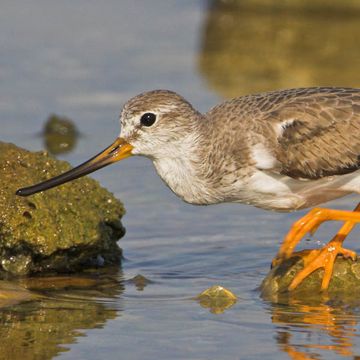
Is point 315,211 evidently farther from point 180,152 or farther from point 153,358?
point 153,358

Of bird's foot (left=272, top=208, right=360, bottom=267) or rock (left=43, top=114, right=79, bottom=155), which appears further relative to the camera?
rock (left=43, top=114, right=79, bottom=155)

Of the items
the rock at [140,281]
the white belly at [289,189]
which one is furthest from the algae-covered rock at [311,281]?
the rock at [140,281]

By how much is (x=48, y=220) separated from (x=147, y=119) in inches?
57.2

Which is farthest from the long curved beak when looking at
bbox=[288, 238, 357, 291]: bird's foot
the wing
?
bbox=[288, 238, 357, 291]: bird's foot

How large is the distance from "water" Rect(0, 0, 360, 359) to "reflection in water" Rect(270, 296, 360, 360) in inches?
0.7

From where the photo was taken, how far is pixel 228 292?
1098 centimetres

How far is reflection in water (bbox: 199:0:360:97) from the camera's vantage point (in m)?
19.2

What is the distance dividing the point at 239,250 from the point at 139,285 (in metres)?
1.50

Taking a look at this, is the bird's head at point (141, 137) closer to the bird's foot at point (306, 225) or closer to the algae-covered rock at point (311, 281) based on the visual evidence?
the bird's foot at point (306, 225)

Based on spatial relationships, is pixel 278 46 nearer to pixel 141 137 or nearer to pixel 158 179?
pixel 158 179

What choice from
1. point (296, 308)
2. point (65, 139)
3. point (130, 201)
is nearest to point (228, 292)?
point (296, 308)

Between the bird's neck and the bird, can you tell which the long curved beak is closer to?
the bird

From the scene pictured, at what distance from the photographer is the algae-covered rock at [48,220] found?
11695 mm

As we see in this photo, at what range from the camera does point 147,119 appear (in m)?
11.4
